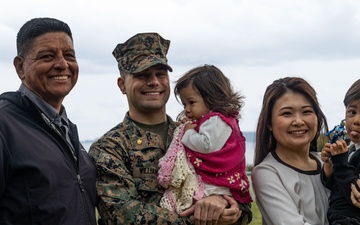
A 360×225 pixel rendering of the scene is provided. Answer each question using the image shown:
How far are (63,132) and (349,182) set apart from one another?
1.86 m

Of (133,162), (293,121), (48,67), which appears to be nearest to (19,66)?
(48,67)

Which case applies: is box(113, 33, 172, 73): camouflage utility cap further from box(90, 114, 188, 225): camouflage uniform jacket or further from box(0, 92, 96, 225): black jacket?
box(0, 92, 96, 225): black jacket

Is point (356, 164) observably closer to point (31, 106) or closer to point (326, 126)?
point (326, 126)

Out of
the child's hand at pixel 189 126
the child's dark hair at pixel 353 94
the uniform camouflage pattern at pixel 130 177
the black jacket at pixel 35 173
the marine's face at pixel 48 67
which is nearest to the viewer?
the black jacket at pixel 35 173

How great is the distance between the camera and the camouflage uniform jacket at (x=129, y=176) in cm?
457

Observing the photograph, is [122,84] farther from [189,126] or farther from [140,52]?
[189,126]

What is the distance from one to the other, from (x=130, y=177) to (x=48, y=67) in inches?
35.8

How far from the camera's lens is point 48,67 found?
437 centimetres

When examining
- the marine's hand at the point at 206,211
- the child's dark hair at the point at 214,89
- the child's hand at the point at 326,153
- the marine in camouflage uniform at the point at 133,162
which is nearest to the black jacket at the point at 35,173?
the marine in camouflage uniform at the point at 133,162

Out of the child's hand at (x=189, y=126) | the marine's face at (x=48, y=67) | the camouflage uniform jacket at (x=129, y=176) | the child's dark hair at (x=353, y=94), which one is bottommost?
the camouflage uniform jacket at (x=129, y=176)

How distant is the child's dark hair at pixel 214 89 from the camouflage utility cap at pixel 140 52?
0.16 metres

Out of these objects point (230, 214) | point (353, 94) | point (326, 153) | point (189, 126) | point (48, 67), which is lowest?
point (230, 214)

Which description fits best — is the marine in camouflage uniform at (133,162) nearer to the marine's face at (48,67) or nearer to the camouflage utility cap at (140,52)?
the camouflage utility cap at (140,52)

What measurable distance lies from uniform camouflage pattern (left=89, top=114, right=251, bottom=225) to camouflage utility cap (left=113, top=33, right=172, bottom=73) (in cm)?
39
